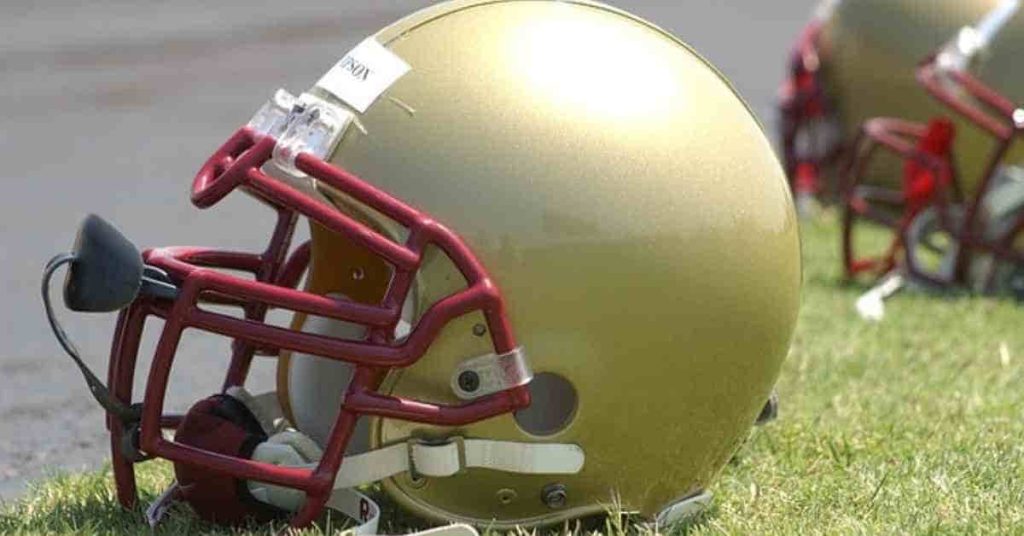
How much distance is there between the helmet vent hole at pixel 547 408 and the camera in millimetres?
3049

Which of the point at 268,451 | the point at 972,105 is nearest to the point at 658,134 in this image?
the point at 268,451

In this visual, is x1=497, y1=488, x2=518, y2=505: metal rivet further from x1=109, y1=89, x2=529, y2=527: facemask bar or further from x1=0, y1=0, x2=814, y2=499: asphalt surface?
x1=0, y1=0, x2=814, y2=499: asphalt surface

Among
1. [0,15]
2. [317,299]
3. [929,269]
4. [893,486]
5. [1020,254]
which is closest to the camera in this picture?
[317,299]

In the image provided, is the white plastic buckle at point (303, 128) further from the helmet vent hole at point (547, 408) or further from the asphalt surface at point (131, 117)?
the asphalt surface at point (131, 117)

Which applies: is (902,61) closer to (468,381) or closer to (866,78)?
(866,78)

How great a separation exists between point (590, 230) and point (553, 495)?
42cm

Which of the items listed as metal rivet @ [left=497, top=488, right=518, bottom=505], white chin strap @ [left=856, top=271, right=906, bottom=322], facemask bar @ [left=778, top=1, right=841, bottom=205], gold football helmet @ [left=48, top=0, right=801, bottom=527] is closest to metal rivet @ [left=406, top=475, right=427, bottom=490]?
gold football helmet @ [left=48, top=0, right=801, bottom=527]

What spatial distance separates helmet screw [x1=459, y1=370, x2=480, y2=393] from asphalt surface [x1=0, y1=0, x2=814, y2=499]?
43.7 inches

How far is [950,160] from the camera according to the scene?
5.63 m

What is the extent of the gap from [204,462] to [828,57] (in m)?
3.85

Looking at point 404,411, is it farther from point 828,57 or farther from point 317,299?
point 828,57

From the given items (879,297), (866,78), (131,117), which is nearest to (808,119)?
(866,78)

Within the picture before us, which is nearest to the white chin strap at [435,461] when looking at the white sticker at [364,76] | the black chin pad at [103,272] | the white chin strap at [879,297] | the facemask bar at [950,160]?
the black chin pad at [103,272]

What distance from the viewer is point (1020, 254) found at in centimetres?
Result: 552
